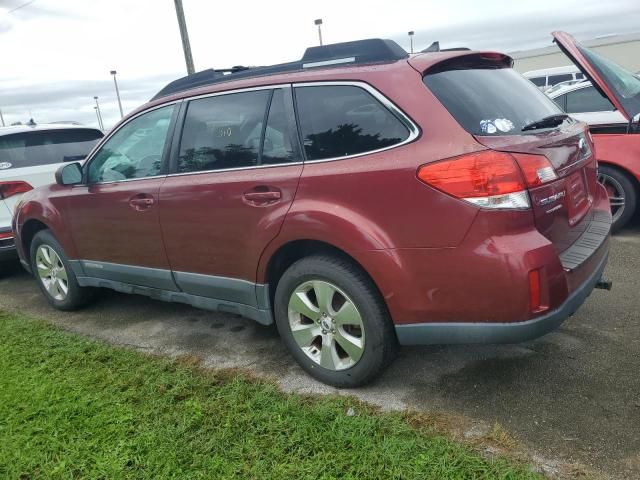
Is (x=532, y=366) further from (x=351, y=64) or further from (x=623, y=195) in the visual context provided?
(x=623, y=195)

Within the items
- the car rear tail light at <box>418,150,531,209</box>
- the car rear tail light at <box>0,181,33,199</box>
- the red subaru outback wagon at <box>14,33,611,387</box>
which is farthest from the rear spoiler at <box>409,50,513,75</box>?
the car rear tail light at <box>0,181,33,199</box>

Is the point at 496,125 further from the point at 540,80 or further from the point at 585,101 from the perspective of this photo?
the point at 540,80

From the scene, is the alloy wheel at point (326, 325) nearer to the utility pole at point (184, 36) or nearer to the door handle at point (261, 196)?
the door handle at point (261, 196)

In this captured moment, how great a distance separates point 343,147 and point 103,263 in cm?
238

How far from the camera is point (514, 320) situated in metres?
2.34

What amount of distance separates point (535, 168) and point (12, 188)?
16.7 feet

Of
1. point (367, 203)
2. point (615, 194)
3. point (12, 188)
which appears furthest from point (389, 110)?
point (12, 188)

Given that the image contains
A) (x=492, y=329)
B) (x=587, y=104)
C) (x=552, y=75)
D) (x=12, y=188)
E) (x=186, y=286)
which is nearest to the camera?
(x=492, y=329)

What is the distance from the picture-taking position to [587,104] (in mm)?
6164

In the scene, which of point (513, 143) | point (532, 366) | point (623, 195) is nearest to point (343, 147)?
point (513, 143)

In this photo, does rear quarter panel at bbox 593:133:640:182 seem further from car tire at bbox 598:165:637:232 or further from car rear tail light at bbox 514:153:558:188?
car rear tail light at bbox 514:153:558:188

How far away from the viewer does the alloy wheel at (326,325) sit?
9.11ft

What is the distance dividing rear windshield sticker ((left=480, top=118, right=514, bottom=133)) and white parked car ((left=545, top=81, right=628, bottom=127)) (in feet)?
12.0

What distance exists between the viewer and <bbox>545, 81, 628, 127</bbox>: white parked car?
566cm
